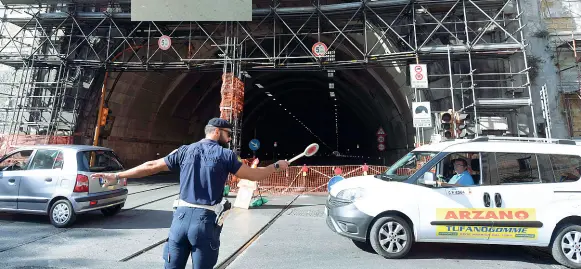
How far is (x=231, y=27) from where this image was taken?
1367 centimetres

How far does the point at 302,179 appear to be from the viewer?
41.6 ft

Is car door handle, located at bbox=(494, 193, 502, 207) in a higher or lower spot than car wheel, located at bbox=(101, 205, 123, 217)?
higher

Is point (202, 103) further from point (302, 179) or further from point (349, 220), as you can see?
point (349, 220)

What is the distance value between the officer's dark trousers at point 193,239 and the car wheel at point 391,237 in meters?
3.04

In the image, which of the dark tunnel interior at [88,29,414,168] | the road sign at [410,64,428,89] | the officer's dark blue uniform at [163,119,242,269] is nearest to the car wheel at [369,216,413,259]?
the officer's dark blue uniform at [163,119,242,269]

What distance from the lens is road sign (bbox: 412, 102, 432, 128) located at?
416 inches

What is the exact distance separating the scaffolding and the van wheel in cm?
735

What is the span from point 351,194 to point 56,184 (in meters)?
6.08

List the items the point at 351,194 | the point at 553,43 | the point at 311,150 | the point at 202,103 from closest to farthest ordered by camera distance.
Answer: the point at 311,150
the point at 351,194
the point at 553,43
the point at 202,103

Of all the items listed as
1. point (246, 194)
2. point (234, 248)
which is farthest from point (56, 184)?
point (246, 194)

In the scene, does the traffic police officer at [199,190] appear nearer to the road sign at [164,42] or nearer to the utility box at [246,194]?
the utility box at [246,194]

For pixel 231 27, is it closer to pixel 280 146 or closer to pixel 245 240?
pixel 245 240

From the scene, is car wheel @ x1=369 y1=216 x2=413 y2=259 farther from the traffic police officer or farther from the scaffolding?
the scaffolding

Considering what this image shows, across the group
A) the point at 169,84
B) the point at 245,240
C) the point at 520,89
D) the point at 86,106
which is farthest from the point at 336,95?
the point at 245,240
